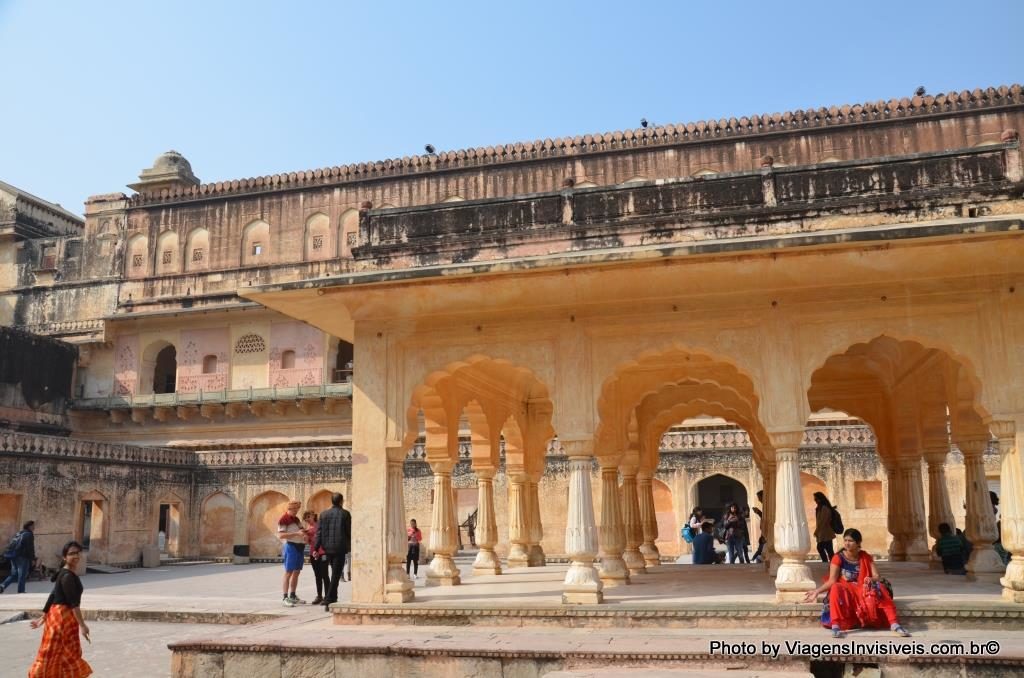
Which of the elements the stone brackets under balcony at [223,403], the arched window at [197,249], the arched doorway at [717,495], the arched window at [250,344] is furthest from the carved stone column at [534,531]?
the arched window at [197,249]

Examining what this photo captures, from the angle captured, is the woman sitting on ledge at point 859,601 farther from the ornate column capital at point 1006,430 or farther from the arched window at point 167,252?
the arched window at point 167,252

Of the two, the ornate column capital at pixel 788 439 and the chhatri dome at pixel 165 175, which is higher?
the chhatri dome at pixel 165 175

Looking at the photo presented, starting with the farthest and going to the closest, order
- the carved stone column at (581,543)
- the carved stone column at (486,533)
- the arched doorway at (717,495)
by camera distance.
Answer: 1. the arched doorway at (717,495)
2. the carved stone column at (486,533)
3. the carved stone column at (581,543)

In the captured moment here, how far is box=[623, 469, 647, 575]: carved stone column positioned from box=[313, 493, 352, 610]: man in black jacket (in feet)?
12.8

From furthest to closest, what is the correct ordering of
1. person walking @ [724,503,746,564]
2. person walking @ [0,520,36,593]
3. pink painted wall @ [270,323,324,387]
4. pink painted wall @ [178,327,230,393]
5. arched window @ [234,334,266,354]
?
pink painted wall @ [178,327,230,393] → arched window @ [234,334,266,354] → pink painted wall @ [270,323,324,387] → person walking @ [724,503,746,564] → person walking @ [0,520,36,593]

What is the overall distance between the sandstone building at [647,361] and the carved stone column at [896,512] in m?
0.03

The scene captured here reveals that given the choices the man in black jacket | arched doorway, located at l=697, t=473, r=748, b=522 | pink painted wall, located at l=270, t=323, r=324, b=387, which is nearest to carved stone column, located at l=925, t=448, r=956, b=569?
the man in black jacket

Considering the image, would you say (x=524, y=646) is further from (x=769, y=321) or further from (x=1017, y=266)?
(x=1017, y=266)

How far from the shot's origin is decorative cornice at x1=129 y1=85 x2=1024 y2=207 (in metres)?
21.7

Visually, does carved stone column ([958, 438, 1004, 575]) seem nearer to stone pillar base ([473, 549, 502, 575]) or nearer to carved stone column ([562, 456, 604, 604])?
carved stone column ([562, 456, 604, 604])

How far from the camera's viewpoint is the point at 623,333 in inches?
332

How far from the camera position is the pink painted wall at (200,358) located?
84.9 feet

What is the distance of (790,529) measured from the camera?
25.0ft

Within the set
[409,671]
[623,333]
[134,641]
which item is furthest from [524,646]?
[134,641]
